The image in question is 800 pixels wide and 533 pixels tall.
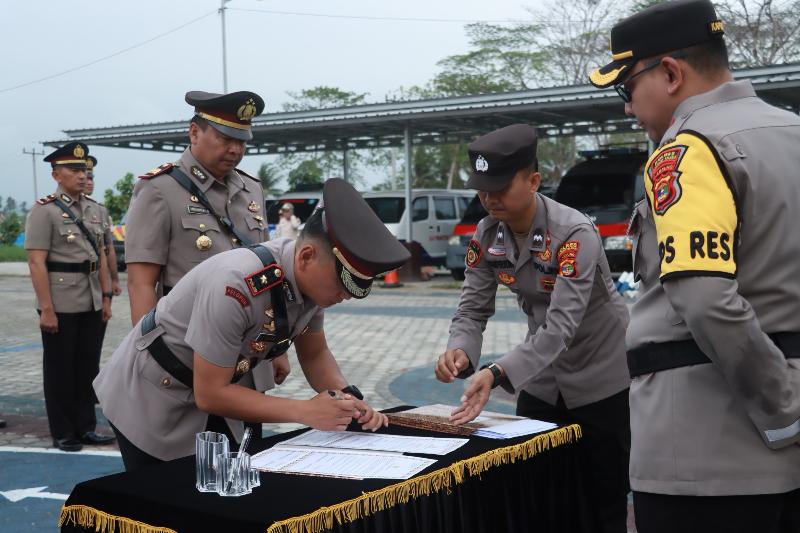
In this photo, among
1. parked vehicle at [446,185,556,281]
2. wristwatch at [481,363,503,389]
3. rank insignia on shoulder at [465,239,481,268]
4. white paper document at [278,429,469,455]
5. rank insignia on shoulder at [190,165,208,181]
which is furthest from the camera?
parked vehicle at [446,185,556,281]

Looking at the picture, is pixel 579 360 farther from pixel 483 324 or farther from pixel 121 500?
pixel 121 500

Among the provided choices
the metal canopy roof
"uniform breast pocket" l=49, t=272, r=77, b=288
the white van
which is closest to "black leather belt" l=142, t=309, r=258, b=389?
"uniform breast pocket" l=49, t=272, r=77, b=288

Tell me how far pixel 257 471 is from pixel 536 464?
1.04 m

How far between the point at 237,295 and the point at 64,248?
163 inches

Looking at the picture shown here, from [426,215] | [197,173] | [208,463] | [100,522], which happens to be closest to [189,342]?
[208,463]

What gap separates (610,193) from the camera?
15219 mm

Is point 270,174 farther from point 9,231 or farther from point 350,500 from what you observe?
point 350,500

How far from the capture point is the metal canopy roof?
51.3 ft

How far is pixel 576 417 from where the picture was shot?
3.42 meters

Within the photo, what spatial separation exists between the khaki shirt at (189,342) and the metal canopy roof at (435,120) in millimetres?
13166

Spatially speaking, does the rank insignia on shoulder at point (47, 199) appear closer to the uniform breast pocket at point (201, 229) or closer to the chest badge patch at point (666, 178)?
the uniform breast pocket at point (201, 229)

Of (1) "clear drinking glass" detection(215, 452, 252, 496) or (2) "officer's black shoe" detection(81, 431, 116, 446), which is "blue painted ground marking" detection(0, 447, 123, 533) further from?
(1) "clear drinking glass" detection(215, 452, 252, 496)

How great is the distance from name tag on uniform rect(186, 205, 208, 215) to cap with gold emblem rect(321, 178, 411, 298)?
1582 mm

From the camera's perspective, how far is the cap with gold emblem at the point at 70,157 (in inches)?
248
